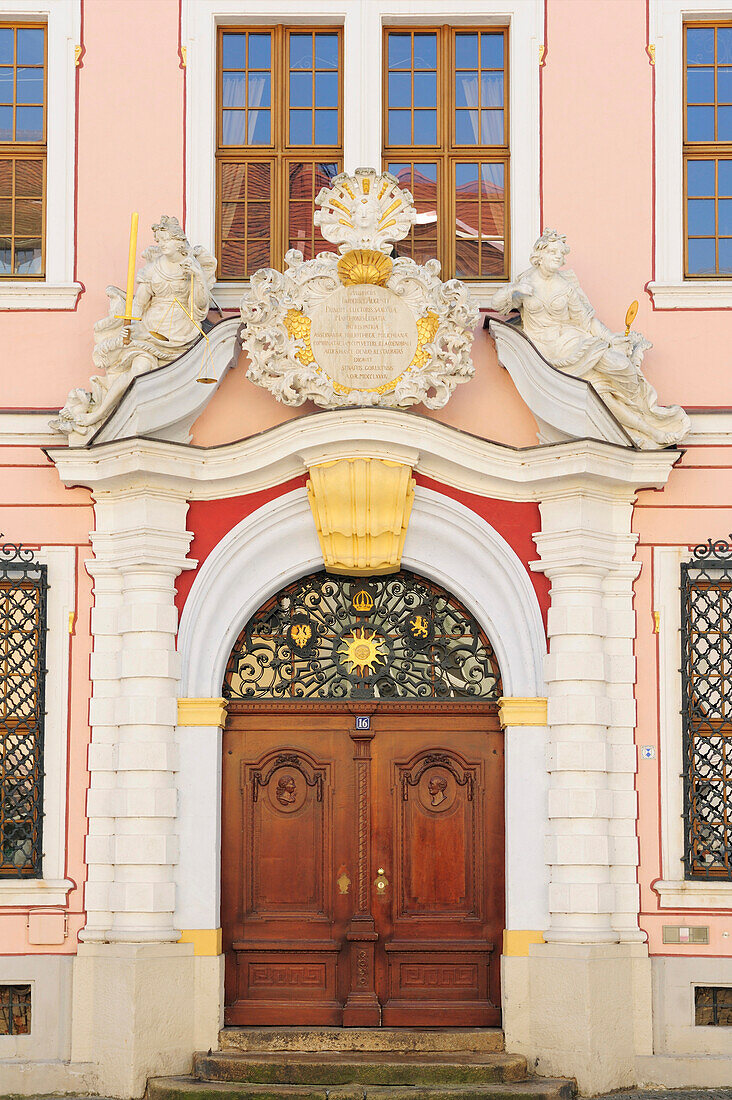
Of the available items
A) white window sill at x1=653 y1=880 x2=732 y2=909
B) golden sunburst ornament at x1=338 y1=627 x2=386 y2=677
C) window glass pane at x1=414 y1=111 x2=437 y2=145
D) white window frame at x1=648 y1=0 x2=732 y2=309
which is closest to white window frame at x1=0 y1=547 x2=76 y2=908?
golden sunburst ornament at x1=338 y1=627 x2=386 y2=677

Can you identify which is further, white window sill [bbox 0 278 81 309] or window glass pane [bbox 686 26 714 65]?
window glass pane [bbox 686 26 714 65]

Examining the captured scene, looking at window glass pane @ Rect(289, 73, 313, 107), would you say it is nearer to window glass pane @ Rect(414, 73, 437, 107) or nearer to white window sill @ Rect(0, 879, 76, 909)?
window glass pane @ Rect(414, 73, 437, 107)

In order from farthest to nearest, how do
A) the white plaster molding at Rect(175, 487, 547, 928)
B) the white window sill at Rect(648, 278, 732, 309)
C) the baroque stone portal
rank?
the white window sill at Rect(648, 278, 732, 309) → the baroque stone portal → the white plaster molding at Rect(175, 487, 547, 928)

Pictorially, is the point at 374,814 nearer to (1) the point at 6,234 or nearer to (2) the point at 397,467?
(2) the point at 397,467

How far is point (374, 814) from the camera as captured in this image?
12.0 metres

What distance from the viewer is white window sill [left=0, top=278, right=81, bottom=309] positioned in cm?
1220

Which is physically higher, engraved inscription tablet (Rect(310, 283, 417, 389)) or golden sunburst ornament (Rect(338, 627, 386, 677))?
engraved inscription tablet (Rect(310, 283, 417, 389))

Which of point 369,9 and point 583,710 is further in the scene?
point 369,9

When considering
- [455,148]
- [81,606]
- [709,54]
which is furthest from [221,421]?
[709,54]

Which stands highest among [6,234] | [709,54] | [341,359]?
[709,54]

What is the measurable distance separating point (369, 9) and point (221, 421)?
10.5ft

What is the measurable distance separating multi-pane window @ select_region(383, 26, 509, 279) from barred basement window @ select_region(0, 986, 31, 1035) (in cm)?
589

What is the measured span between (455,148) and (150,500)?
3455mm

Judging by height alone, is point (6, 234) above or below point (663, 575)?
above
